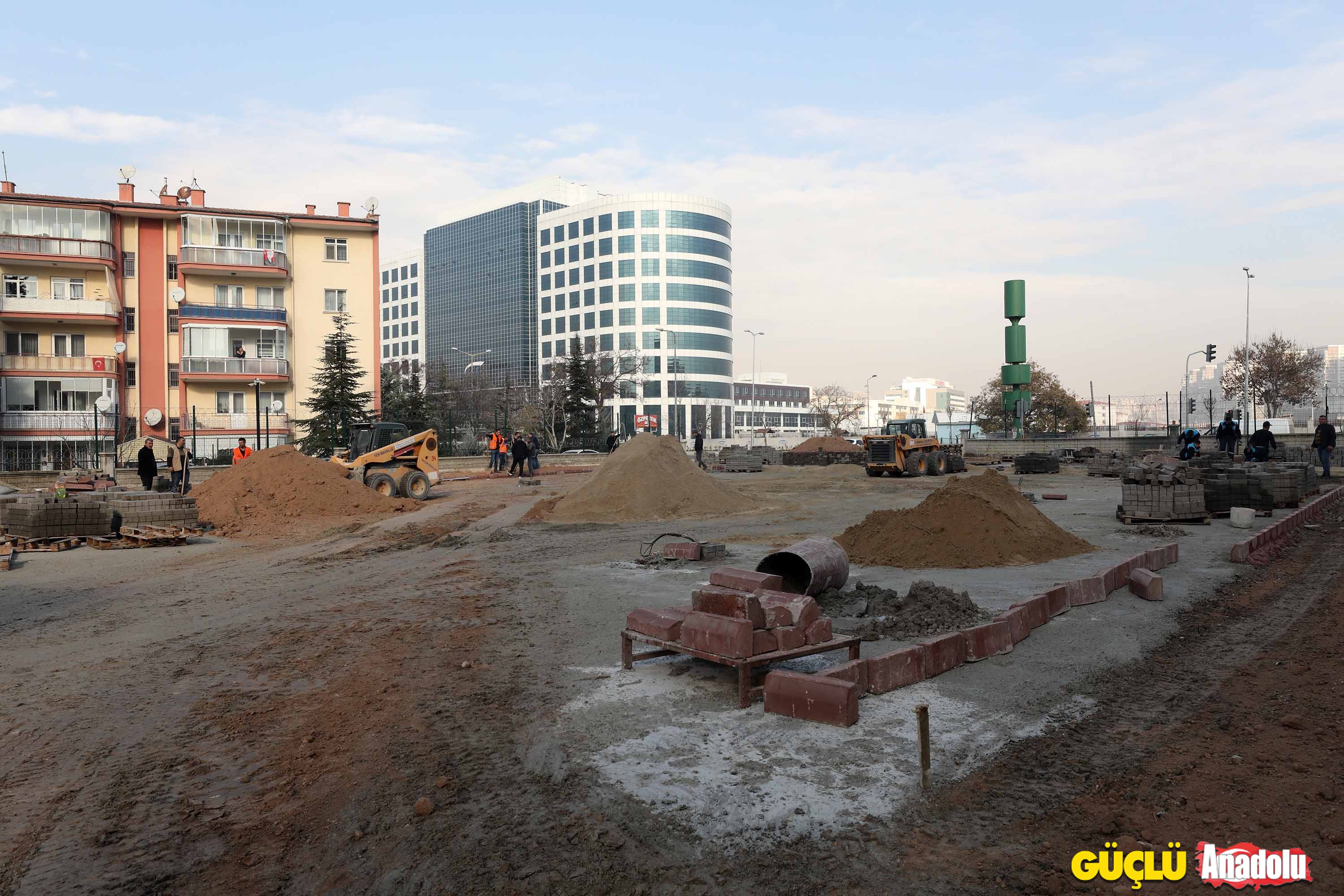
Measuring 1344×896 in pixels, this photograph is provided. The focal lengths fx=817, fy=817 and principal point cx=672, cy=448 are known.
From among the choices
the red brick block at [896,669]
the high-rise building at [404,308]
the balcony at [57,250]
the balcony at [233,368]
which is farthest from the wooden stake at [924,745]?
the high-rise building at [404,308]

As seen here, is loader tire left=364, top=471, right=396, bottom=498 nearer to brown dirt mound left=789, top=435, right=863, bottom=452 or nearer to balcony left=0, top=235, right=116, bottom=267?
balcony left=0, top=235, right=116, bottom=267

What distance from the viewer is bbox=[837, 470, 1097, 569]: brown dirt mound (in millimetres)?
11453

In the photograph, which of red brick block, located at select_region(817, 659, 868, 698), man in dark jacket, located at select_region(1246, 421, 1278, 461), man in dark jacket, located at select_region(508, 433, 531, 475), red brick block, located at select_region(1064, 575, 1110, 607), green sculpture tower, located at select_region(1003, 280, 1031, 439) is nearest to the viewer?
red brick block, located at select_region(817, 659, 868, 698)

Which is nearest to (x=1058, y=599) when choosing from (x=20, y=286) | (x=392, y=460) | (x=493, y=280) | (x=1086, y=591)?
(x=1086, y=591)

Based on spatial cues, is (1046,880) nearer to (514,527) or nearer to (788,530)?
(788,530)

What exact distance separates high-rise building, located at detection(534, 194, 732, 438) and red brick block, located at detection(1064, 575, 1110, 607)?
8121cm

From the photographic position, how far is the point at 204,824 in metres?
4.07

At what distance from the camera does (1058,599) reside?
8102 mm

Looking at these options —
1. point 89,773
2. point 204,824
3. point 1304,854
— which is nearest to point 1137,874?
point 1304,854

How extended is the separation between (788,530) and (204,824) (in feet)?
41.8

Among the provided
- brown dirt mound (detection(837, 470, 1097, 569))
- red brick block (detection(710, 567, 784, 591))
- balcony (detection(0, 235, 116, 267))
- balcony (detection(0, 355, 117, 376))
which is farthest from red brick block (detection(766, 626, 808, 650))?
balcony (detection(0, 235, 116, 267))

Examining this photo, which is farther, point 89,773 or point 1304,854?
point 89,773

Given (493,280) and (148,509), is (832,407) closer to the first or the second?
(493,280)

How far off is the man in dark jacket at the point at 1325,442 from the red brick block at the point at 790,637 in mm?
25664
